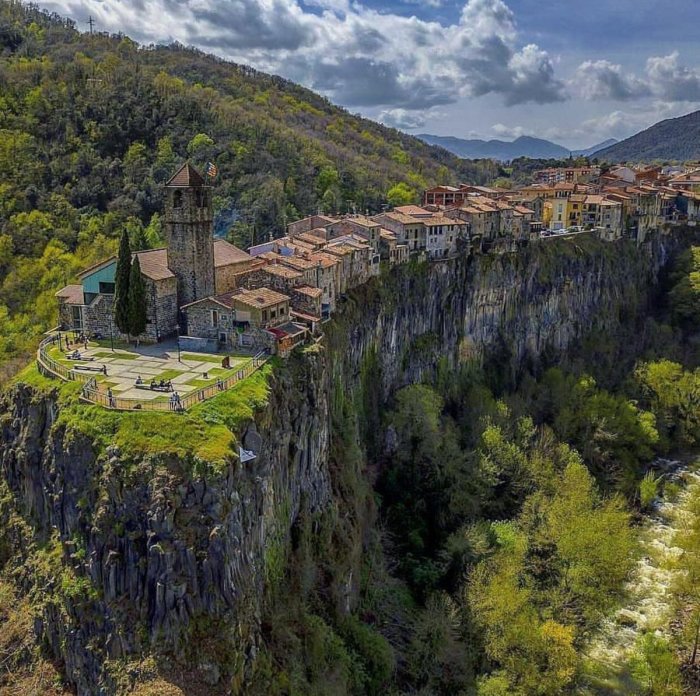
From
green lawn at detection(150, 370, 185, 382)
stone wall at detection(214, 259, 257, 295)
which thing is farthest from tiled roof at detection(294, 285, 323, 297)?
green lawn at detection(150, 370, 185, 382)

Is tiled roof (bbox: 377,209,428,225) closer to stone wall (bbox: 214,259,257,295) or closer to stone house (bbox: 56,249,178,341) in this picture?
stone wall (bbox: 214,259,257,295)

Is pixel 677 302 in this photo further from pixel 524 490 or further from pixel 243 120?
pixel 243 120

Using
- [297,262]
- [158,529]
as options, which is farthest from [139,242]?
[158,529]

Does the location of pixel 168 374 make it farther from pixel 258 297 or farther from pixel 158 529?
pixel 158 529

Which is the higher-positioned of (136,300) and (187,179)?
(187,179)

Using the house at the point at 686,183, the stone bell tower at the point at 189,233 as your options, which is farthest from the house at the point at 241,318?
the house at the point at 686,183
